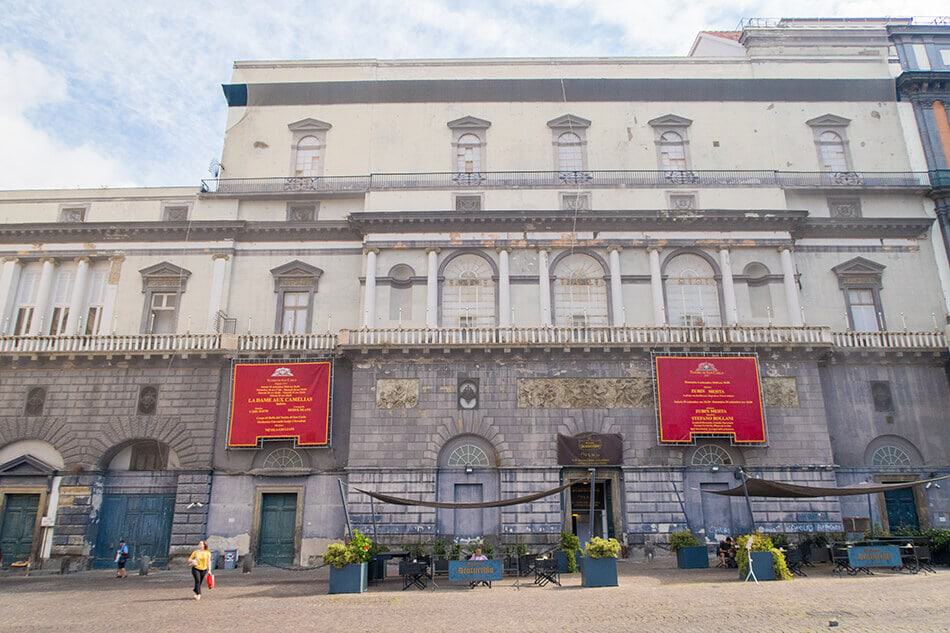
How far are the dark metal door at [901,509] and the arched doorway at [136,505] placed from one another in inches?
1131

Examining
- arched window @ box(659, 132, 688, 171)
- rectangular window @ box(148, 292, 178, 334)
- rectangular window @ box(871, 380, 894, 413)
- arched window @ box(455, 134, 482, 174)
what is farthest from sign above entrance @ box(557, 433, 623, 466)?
rectangular window @ box(148, 292, 178, 334)

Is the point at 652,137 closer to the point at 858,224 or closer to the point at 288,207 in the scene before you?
the point at 858,224

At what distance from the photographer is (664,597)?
53.7 ft

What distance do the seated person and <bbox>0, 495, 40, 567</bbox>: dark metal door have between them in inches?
1014

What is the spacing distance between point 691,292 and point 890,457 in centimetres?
1033

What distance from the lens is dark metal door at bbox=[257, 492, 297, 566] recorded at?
27.8m

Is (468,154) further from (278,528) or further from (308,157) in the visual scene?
(278,528)

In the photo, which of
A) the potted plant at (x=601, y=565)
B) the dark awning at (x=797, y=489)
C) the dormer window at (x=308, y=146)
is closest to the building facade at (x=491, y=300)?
the dormer window at (x=308, y=146)

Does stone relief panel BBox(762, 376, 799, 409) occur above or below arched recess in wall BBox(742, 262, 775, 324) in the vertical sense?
below

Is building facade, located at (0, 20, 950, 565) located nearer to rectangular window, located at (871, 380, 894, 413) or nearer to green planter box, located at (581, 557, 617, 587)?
rectangular window, located at (871, 380, 894, 413)

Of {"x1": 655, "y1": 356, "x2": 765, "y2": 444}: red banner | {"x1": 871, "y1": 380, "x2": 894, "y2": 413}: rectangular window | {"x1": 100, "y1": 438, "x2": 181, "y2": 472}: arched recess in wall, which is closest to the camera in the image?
{"x1": 655, "y1": 356, "x2": 765, "y2": 444}: red banner

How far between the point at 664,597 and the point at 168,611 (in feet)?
38.1

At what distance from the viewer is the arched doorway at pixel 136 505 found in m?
28.0

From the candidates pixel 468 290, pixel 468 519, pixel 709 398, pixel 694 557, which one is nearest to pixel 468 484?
pixel 468 519
